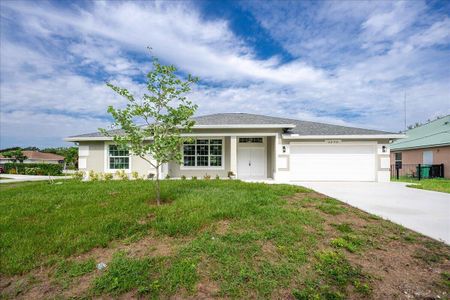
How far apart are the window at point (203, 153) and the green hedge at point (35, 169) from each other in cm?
1899

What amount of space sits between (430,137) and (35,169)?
133ft

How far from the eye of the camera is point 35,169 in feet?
92.3

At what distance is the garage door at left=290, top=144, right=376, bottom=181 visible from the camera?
1448 centimetres

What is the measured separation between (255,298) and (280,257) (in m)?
0.98

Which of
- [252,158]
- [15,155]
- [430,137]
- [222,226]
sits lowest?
[222,226]

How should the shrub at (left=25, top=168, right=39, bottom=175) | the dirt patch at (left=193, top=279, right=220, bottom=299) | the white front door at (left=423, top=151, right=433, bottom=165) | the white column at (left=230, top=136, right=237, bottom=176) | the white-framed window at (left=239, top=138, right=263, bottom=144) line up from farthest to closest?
the shrub at (left=25, top=168, right=39, bottom=175) < the white front door at (left=423, top=151, right=433, bottom=165) < the white-framed window at (left=239, top=138, right=263, bottom=144) < the white column at (left=230, top=136, right=237, bottom=176) < the dirt patch at (left=193, top=279, right=220, bottom=299)

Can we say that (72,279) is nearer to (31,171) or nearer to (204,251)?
(204,251)

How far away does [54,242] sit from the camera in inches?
165

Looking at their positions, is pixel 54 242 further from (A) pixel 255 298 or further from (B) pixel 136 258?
(A) pixel 255 298

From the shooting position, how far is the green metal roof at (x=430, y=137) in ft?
60.2

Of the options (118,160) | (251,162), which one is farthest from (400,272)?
(118,160)

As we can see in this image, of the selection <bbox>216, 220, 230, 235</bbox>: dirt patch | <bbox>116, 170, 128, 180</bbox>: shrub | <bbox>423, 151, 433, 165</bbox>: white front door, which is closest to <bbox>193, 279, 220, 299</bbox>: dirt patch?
<bbox>216, 220, 230, 235</bbox>: dirt patch

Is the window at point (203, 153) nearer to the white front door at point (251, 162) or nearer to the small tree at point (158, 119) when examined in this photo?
the white front door at point (251, 162)

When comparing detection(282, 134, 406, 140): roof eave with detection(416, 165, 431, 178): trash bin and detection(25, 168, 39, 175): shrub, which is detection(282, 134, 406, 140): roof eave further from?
detection(25, 168, 39, 175): shrub
